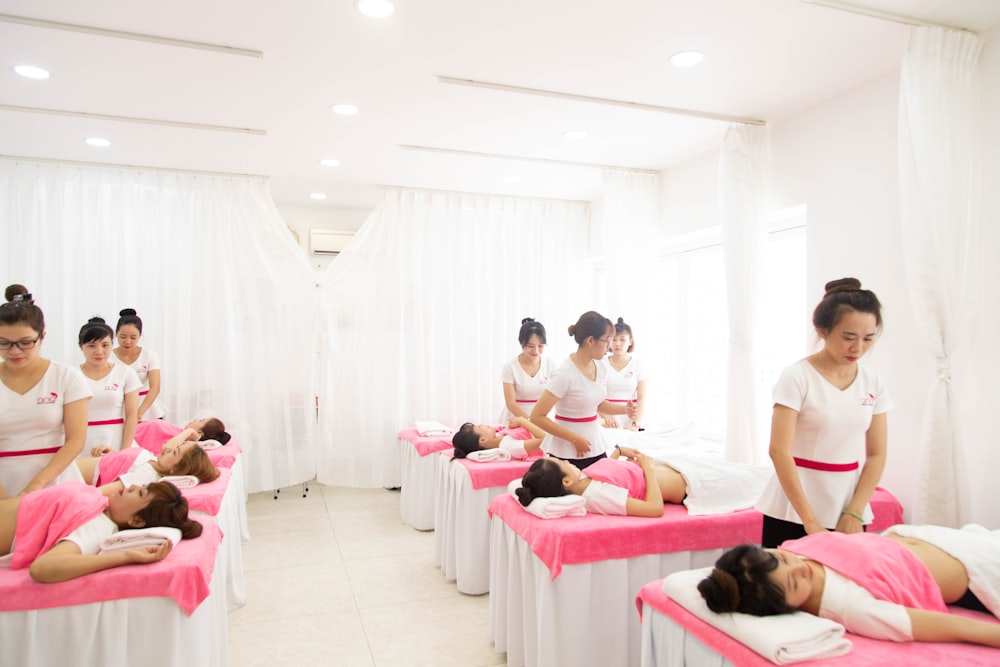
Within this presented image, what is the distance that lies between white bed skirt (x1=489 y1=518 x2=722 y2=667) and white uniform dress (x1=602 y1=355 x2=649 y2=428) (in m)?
1.70

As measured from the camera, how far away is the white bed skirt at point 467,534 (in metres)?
3.07

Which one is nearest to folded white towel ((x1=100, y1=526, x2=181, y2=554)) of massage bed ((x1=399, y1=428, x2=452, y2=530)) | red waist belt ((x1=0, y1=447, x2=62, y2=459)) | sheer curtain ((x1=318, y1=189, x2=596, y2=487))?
red waist belt ((x1=0, y1=447, x2=62, y2=459))

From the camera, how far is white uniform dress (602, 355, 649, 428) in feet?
13.0

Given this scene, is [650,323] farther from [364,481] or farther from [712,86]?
[364,481]

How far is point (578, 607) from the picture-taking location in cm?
206

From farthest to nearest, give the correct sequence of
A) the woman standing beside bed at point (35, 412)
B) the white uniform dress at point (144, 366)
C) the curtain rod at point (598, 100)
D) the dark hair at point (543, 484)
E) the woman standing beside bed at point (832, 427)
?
the white uniform dress at point (144, 366) < the curtain rod at point (598, 100) < the dark hair at point (543, 484) < the woman standing beside bed at point (35, 412) < the woman standing beside bed at point (832, 427)

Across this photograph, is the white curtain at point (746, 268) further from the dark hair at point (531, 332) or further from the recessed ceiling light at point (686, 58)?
the dark hair at point (531, 332)

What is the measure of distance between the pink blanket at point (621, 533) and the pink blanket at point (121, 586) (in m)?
1.09

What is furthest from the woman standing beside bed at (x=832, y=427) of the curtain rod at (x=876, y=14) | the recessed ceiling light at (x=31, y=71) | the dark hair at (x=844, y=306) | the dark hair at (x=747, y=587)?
the recessed ceiling light at (x=31, y=71)

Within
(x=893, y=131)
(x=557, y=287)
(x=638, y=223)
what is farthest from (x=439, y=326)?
(x=893, y=131)

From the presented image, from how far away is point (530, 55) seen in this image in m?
2.59

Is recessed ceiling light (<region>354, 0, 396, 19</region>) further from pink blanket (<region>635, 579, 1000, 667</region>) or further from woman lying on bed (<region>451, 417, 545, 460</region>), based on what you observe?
pink blanket (<region>635, 579, 1000, 667</region>)

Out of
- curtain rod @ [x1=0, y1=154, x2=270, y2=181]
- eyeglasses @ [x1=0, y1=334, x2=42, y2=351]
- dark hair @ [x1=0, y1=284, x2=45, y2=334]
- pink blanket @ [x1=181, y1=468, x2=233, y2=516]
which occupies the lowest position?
pink blanket @ [x1=181, y1=468, x2=233, y2=516]

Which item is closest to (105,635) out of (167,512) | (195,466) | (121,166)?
(167,512)
